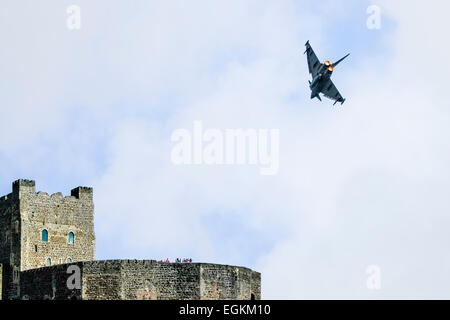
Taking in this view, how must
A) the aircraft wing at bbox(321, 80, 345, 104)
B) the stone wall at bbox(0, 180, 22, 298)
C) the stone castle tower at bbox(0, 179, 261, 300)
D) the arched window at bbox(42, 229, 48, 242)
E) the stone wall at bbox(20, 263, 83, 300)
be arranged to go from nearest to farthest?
the stone castle tower at bbox(0, 179, 261, 300)
the stone wall at bbox(20, 263, 83, 300)
the stone wall at bbox(0, 180, 22, 298)
the arched window at bbox(42, 229, 48, 242)
the aircraft wing at bbox(321, 80, 345, 104)

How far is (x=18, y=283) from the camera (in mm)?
88750

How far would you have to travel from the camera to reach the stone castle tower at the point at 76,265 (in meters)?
77.5

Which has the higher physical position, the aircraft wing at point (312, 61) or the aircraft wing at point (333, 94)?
the aircraft wing at point (312, 61)

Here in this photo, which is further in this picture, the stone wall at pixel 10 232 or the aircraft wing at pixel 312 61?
the aircraft wing at pixel 312 61

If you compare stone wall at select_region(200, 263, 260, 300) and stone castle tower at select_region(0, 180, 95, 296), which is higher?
stone castle tower at select_region(0, 180, 95, 296)

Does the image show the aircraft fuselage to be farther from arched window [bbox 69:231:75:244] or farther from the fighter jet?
arched window [bbox 69:231:75:244]

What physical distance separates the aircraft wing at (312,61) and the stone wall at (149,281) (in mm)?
26975

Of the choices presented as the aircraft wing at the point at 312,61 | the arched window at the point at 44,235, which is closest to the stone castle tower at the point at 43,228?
the arched window at the point at 44,235

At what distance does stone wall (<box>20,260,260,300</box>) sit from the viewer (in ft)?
253

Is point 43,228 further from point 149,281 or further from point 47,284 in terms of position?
point 149,281

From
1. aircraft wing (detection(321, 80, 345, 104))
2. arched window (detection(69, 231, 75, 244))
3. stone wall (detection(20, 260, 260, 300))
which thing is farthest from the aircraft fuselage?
stone wall (detection(20, 260, 260, 300))

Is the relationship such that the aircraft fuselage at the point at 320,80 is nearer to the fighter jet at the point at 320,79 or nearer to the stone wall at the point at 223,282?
the fighter jet at the point at 320,79
